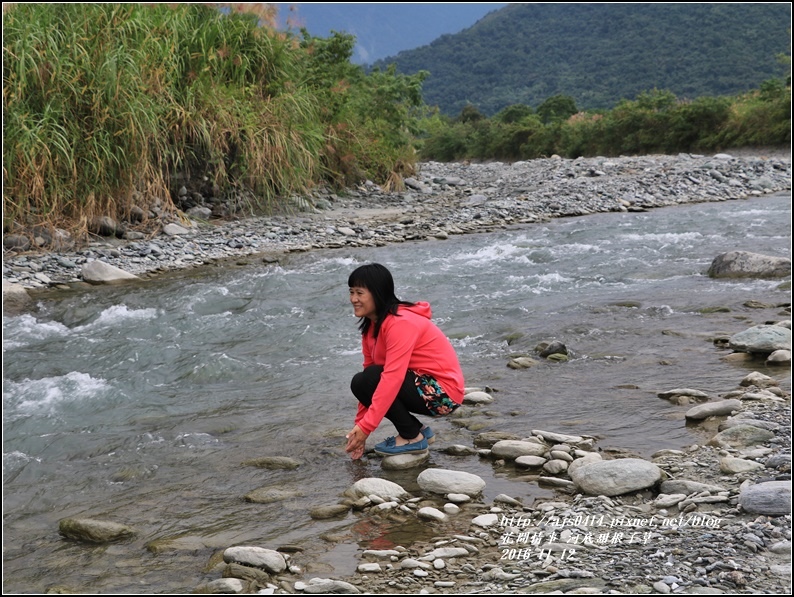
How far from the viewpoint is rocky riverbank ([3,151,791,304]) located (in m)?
9.10

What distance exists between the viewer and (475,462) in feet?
12.8

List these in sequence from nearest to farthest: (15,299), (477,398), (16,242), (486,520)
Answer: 1. (486,520)
2. (477,398)
3. (15,299)
4. (16,242)

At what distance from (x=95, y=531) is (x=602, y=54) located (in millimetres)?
65699

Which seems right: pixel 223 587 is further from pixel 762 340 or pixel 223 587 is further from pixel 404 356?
pixel 762 340

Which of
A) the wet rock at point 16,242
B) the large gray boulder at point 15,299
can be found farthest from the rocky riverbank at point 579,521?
the wet rock at point 16,242

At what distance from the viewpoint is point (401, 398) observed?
402 cm

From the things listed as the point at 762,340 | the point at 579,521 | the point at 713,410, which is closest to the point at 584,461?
the point at 579,521

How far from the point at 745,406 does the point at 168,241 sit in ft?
25.1

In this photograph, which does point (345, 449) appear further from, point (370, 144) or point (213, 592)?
point (370, 144)

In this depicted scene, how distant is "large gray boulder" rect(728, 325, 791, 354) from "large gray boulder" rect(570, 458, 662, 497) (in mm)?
2260

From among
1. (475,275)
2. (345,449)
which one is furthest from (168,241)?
(345,449)

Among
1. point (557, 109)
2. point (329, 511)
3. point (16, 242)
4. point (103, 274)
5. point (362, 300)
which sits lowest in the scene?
point (329, 511)

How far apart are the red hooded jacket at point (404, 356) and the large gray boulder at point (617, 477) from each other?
0.88 metres

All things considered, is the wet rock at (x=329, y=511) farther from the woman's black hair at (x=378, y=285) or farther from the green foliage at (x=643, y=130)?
the green foliage at (x=643, y=130)
